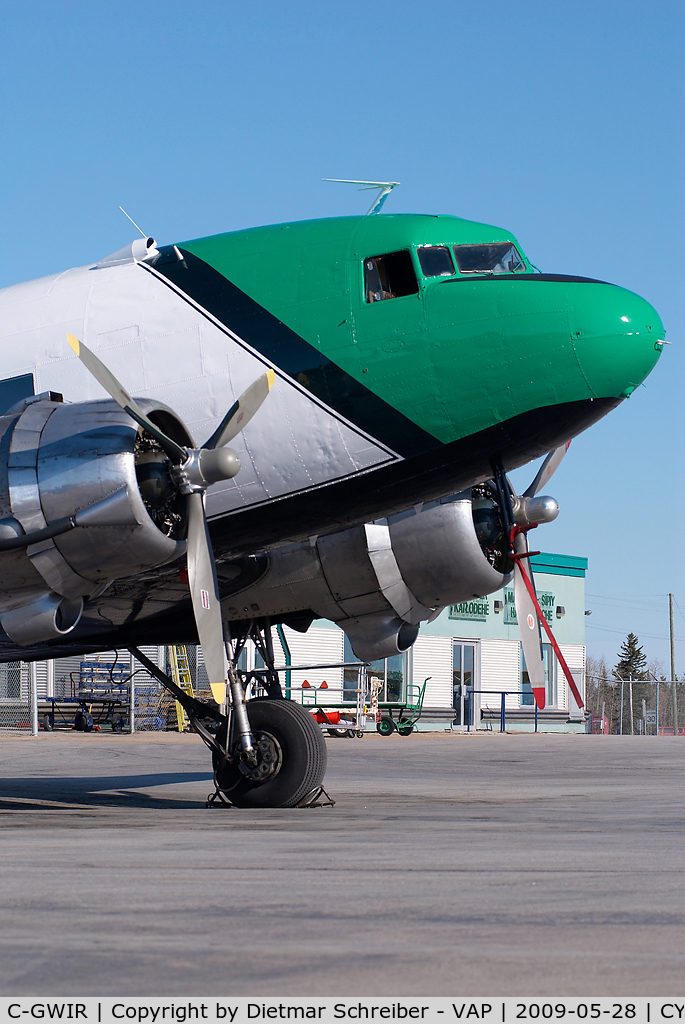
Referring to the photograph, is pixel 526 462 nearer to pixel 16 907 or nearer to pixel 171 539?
pixel 171 539

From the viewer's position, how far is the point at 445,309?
1141 cm

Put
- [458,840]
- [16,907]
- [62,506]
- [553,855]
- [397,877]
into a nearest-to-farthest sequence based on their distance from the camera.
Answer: [16,907] → [397,877] → [553,855] → [458,840] → [62,506]

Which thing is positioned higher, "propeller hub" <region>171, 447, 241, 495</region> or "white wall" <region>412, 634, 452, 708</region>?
"propeller hub" <region>171, 447, 241, 495</region>

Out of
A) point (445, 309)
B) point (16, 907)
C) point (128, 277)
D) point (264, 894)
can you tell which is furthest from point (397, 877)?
point (128, 277)

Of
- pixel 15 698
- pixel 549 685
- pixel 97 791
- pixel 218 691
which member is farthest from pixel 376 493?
pixel 549 685

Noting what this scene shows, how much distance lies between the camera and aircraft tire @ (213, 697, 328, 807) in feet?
42.0

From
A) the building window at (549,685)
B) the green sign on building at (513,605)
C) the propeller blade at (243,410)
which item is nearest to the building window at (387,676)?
the green sign on building at (513,605)

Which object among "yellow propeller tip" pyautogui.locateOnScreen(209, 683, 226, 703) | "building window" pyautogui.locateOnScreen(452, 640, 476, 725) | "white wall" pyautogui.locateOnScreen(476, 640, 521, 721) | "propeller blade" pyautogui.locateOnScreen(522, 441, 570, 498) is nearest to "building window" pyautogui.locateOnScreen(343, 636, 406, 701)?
"building window" pyautogui.locateOnScreen(452, 640, 476, 725)

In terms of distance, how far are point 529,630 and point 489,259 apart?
528cm

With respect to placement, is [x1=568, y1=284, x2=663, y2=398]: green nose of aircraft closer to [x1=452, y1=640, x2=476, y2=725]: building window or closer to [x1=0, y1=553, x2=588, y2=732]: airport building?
[x1=0, y1=553, x2=588, y2=732]: airport building

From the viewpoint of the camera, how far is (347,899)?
5383mm

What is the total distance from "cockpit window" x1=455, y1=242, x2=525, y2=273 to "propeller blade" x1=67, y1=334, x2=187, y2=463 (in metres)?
3.74

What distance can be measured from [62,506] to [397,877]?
5.72 metres

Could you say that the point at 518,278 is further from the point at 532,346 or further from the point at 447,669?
the point at 447,669
